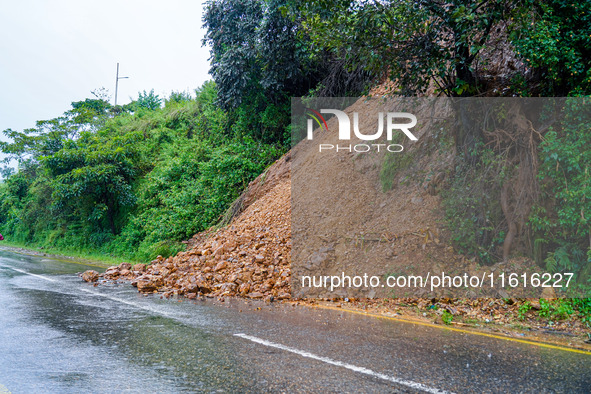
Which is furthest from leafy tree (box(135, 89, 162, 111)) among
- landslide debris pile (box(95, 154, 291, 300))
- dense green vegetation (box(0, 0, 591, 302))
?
landslide debris pile (box(95, 154, 291, 300))

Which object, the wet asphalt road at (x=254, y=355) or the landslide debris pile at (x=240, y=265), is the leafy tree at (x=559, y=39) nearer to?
the wet asphalt road at (x=254, y=355)

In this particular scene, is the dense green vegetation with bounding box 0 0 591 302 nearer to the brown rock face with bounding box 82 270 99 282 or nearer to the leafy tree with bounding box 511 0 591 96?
the leafy tree with bounding box 511 0 591 96

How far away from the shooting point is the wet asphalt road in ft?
11.9

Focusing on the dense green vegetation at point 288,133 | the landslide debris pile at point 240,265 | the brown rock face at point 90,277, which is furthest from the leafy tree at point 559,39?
the brown rock face at point 90,277

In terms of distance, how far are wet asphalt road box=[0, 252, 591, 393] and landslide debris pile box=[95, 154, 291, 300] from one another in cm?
172

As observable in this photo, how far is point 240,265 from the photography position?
9.58 m

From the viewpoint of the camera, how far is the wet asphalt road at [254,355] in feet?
11.9

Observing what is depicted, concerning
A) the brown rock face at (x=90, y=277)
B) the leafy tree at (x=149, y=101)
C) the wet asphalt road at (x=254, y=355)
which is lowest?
the wet asphalt road at (x=254, y=355)

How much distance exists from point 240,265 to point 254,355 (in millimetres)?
5218

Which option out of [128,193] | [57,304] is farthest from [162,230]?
[57,304]

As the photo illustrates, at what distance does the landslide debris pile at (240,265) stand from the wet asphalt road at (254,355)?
172 centimetres

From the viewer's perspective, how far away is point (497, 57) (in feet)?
33.4

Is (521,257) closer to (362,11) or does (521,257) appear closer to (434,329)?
(434,329)

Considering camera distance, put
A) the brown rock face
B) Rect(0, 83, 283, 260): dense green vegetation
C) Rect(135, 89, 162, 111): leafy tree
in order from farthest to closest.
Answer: Rect(135, 89, 162, 111): leafy tree → Rect(0, 83, 283, 260): dense green vegetation → the brown rock face
